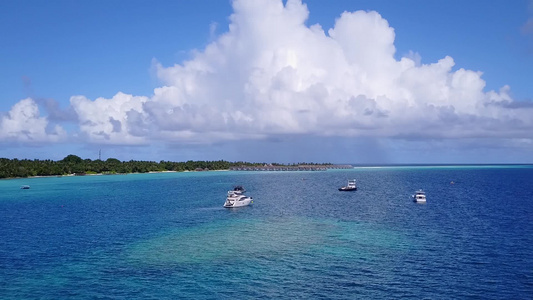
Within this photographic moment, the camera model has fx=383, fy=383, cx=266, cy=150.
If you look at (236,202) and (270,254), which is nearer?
(270,254)

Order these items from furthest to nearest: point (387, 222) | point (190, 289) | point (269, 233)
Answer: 1. point (387, 222)
2. point (269, 233)
3. point (190, 289)

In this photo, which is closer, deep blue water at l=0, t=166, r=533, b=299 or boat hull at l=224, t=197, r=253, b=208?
deep blue water at l=0, t=166, r=533, b=299

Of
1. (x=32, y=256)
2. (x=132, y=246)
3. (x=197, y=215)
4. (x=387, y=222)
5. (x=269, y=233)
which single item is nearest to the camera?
(x=32, y=256)

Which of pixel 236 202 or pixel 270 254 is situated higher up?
pixel 236 202

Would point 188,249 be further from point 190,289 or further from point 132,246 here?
point 190,289

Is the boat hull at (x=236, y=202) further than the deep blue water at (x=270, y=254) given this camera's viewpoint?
Yes

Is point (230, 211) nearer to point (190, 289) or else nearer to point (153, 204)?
point (153, 204)

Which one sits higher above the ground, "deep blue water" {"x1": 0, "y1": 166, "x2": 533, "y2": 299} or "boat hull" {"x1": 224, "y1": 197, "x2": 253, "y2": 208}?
"boat hull" {"x1": 224, "y1": 197, "x2": 253, "y2": 208}

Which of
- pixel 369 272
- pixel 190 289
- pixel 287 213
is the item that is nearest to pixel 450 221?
pixel 287 213

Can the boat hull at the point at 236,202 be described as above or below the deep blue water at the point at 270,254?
above

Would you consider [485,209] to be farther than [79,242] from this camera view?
Yes
